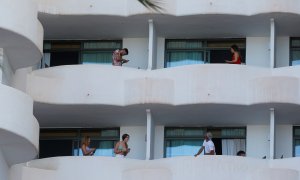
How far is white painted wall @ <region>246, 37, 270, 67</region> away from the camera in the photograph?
50062mm

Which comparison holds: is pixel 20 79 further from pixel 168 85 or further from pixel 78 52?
pixel 168 85

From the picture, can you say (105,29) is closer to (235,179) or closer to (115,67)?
(115,67)

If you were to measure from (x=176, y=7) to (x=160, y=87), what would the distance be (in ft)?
8.54

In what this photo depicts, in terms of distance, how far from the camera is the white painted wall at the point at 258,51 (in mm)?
50062

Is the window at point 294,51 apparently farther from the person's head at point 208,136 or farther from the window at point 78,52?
the window at point 78,52

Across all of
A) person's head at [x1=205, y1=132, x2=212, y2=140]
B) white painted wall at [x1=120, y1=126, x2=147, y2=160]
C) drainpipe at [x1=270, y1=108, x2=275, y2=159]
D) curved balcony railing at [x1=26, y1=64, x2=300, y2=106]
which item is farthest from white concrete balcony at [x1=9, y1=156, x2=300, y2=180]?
curved balcony railing at [x1=26, y1=64, x2=300, y2=106]

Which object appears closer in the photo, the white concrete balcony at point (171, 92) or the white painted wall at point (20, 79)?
the white painted wall at point (20, 79)

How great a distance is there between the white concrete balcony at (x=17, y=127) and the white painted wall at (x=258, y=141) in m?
7.22

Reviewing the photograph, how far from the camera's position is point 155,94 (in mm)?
48219

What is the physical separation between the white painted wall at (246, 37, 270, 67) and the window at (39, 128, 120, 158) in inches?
182

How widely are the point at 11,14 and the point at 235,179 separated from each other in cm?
796

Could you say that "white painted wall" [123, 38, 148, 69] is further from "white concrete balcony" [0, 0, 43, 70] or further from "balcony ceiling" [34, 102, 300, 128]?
"white concrete balcony" [0, 0, 43, 70]

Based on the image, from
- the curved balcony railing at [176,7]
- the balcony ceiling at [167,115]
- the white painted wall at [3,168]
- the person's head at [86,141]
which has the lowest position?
the white painted wall at [3,168]

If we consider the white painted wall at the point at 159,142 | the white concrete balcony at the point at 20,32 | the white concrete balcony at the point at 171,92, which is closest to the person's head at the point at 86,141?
the white concrete balcony at the point at 171,92
